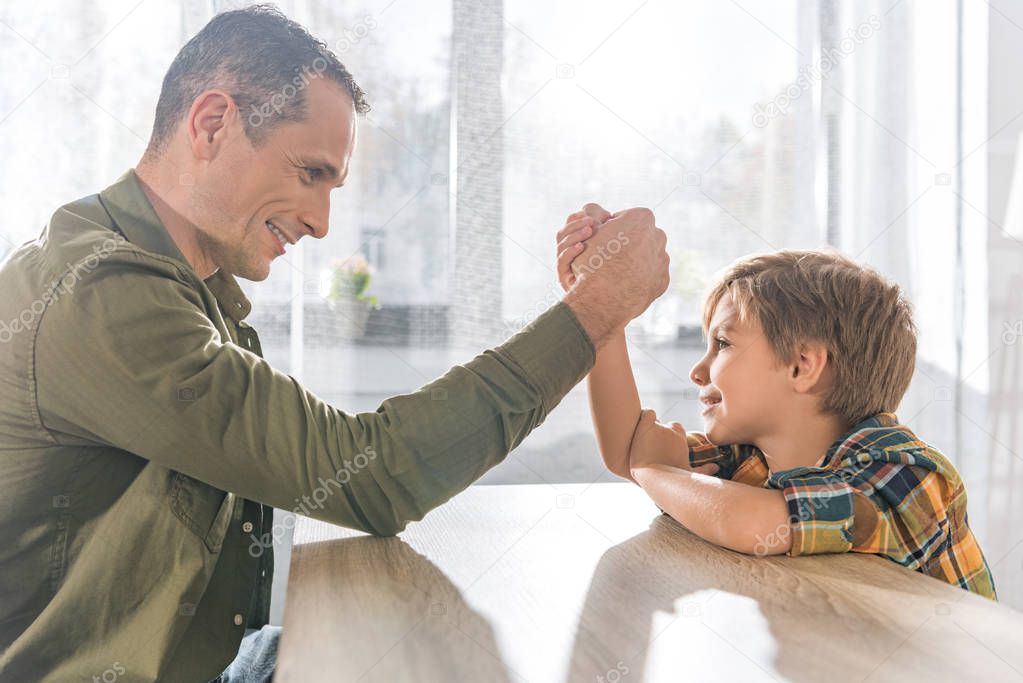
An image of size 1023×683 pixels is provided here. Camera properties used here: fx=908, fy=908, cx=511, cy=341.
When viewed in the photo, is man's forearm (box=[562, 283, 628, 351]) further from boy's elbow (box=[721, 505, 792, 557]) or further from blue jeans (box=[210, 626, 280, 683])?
blue jeans (box=[210, 626, 280, 683])

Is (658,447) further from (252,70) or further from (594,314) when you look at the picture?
(252,70)

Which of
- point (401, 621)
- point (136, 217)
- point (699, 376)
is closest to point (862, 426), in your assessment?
point (699, 376)

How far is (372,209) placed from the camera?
6.80ft

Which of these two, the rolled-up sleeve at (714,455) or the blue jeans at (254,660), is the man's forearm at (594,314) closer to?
the rolled-up sleeve at (714,455)

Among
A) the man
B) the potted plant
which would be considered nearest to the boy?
the man

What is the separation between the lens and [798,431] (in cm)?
117

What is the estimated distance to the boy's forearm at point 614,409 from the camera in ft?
4.03

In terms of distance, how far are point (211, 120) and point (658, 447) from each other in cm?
70

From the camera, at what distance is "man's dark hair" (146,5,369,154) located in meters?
1.08

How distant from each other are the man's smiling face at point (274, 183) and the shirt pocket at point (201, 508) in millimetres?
358

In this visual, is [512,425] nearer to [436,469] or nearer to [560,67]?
[436,469]

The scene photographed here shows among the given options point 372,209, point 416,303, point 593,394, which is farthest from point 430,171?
point 593,394

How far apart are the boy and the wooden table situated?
0.04 m

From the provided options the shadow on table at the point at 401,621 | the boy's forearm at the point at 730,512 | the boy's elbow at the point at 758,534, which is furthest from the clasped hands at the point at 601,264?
the shadow on table at the point at 401,621
